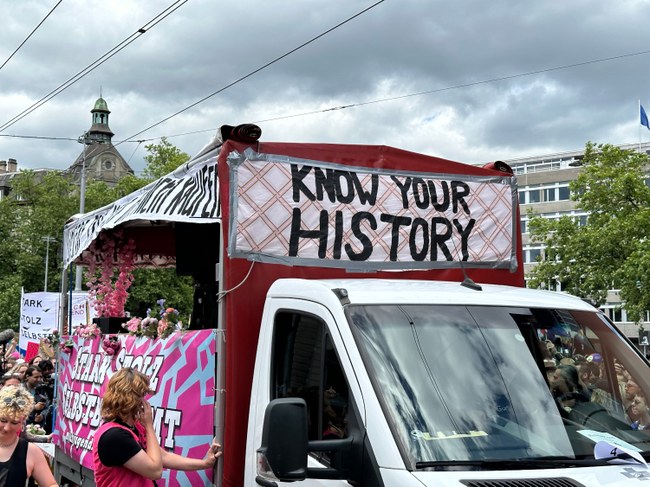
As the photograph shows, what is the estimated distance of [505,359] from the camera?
352 cm

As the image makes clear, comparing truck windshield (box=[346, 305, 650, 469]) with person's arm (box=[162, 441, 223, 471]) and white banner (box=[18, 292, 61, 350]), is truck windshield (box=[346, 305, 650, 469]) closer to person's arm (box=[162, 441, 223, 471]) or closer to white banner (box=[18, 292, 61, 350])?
person's arm (box=[162, 441, 223, 471])

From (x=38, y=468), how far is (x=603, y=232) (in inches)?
1238

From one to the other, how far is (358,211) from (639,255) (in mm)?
27198

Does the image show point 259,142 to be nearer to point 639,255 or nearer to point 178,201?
point 178,201

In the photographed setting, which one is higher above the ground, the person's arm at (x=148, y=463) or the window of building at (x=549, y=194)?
the window of building at (x=549, y=194)

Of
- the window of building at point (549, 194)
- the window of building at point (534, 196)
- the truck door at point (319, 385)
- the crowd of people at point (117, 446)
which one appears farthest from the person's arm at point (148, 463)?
the window of building at point (534, 196)

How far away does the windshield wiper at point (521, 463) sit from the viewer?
298 cm

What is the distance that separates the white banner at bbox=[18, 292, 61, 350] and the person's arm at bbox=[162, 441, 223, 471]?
11.0 m

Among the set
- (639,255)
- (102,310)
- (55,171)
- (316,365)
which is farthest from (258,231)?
(55,171)

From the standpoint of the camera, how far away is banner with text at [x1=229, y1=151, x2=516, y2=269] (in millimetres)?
4652

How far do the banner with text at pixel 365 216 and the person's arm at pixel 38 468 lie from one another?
1555 mm

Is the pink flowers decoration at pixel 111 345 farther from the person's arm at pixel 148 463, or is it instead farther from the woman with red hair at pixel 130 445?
the person's arm at pixel 148 463

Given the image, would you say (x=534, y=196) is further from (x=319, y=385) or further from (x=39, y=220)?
(x=319, y=385)

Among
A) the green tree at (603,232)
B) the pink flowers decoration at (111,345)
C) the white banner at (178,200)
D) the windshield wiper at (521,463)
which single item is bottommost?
the windshield wiper at (521,463)
